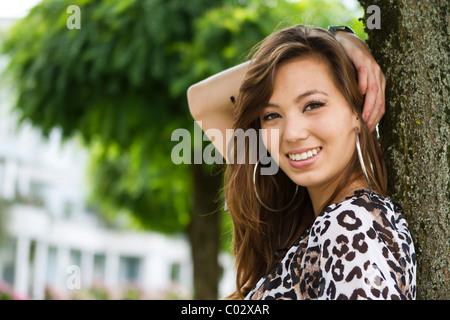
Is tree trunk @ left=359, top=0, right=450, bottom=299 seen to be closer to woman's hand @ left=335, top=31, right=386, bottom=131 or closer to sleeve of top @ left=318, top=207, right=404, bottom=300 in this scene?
woman's hand @ left=335, top=31, right=386, bottom=131

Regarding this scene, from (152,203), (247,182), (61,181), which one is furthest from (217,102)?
(61,181)

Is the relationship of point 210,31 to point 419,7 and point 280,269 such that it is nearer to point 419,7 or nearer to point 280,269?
point 419,7

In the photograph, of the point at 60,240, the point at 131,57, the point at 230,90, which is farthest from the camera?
the point at 60,240

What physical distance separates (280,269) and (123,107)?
3.81 metres

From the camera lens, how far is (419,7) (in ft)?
5.83

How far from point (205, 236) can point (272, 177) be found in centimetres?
504

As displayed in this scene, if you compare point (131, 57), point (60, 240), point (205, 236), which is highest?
point (131, 57)

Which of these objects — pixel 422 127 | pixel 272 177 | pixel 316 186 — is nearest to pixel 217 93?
pixel 272 177

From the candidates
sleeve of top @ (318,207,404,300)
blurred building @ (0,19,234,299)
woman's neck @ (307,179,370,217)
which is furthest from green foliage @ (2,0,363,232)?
sleeve of top @ (318,207,404,300)

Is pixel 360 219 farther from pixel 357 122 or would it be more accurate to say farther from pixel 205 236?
pixel 205 236

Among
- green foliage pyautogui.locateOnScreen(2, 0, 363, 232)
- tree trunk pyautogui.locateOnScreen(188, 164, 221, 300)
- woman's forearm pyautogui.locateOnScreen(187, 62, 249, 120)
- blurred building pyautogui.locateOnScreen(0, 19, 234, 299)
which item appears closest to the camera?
woman's forearm pyautogui.locateOnScreen(187, 62, 249, 120)

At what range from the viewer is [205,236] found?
276 inches

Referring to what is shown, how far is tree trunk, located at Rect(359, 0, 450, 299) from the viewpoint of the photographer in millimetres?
1691

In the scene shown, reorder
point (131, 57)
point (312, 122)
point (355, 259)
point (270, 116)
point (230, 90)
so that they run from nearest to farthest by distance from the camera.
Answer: point (355, 259)
point (312, 122)
point (270, 116)
point (230, 90)
point (131, 57)
